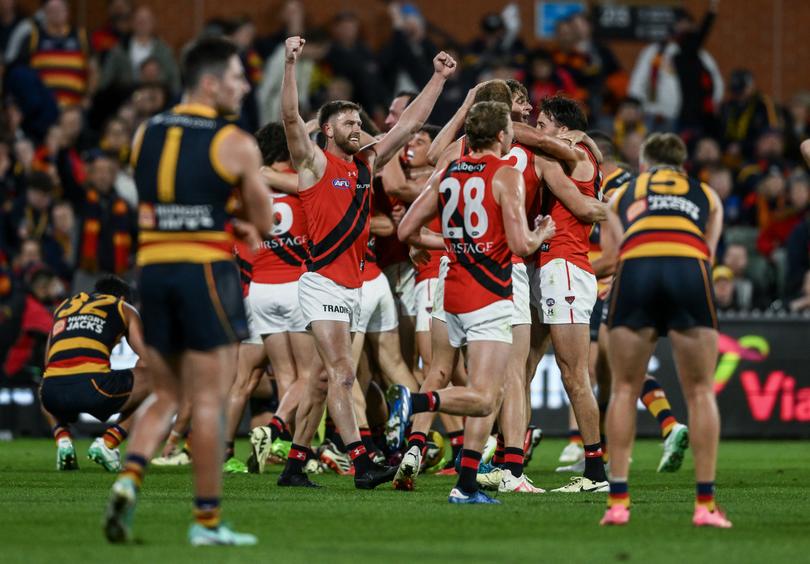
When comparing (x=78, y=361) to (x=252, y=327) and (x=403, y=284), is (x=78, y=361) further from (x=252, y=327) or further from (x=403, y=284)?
(x=403, y=284)

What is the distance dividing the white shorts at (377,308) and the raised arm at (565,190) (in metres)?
2.19

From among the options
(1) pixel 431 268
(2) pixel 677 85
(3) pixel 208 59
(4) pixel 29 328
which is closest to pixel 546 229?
(3) pixel 208 59

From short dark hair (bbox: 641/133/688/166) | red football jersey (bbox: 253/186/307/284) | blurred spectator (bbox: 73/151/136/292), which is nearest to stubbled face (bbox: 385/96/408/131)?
red football jersey (bbox: 253/186/307/284)

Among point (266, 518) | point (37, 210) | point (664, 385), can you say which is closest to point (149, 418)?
point (266, 518)

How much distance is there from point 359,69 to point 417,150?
30.2ft

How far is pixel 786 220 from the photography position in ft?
71.2

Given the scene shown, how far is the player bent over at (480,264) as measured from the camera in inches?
400

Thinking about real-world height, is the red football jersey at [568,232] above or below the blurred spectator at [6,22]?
below

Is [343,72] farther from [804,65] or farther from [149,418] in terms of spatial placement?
[149,418]

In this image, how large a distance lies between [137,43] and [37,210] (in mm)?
3868

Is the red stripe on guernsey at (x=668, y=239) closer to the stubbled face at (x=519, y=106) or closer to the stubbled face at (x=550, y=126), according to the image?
the stubbled face at (x=550, y=126)

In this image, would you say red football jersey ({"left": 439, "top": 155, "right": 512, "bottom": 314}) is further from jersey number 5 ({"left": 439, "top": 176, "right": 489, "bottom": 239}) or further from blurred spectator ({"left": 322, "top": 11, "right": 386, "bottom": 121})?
blurred spectator ({"left": 322, "top": 11, "right": 386, "bottom": 121})

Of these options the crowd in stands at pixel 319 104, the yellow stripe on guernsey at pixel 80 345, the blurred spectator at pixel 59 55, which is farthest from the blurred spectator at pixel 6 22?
the yellow stripe on guernsey at pixel 80 345

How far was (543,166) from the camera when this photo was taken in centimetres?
1181
